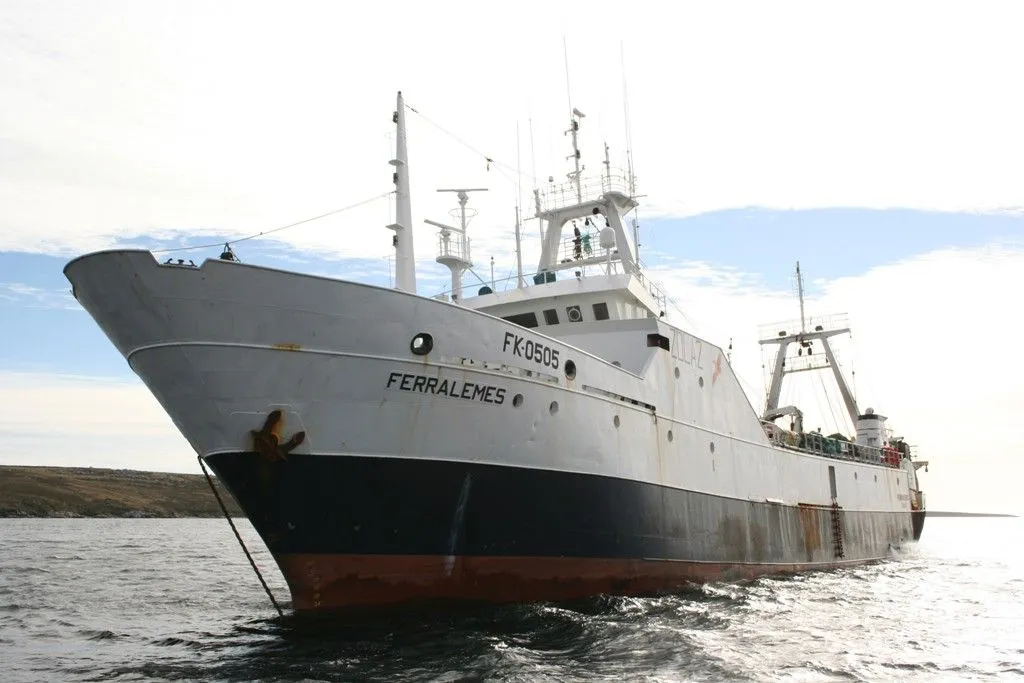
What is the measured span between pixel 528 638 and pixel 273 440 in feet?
15.0

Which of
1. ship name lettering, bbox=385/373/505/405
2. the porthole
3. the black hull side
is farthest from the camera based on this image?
the black hull side

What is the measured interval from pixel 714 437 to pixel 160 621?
38.9ft

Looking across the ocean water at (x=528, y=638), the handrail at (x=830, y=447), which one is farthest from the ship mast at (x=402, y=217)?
the handrail at (x=830, y=447)

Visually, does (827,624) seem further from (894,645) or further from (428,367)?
(428,367)

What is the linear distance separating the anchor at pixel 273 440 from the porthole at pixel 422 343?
6.76ft

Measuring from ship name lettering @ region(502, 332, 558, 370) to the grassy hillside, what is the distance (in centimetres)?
5832

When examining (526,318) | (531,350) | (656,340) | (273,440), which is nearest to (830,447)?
(656,340)

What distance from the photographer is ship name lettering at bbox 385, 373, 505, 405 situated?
40.1 feet

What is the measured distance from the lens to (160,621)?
14.5 meters

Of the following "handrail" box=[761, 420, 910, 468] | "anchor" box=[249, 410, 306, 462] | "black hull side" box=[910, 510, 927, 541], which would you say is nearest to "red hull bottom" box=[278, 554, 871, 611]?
"anchor" box=[249, 410, 306, 462]

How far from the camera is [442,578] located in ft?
41.7

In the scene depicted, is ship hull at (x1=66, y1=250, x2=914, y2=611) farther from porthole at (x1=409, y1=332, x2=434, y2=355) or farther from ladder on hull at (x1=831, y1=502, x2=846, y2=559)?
ladder on hull at (x1=831, y1=502, x2=846, y2=559)

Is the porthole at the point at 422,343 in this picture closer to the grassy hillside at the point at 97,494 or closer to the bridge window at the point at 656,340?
the bridge window at the point at 656,340

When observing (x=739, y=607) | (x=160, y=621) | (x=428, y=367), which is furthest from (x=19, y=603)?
(x=739, y=607)
